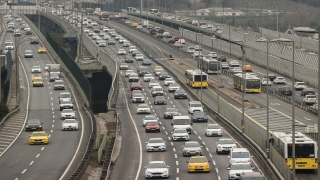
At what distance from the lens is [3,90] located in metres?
103

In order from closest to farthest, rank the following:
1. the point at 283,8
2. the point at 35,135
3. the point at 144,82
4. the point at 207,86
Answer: the point at 35,135, the point at 207,86, the point at 144,82, the point at 283,8

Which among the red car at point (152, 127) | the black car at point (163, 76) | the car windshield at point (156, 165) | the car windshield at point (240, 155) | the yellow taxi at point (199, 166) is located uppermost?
the car windshield at point (240, 155)

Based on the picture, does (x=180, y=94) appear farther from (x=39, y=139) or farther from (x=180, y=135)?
(x=39, y=139)

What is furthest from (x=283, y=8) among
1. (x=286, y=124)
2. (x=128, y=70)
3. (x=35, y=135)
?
(x=35, y=135)

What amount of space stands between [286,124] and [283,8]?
368ft

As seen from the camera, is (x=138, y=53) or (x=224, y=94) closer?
(x=224, y=94)

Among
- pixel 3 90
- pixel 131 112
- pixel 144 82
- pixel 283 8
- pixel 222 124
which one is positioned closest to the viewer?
pixel 222 124

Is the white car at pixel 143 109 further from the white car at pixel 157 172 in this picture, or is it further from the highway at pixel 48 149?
the white car at pixel 157 172

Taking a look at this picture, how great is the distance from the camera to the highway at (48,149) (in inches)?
2115

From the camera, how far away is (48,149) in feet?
213

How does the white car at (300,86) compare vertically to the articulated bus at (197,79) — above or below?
below

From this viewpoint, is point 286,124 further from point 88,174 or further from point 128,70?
point 128,70

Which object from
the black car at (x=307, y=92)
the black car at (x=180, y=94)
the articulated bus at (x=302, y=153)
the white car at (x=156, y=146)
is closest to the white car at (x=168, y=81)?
the black car at (x=180, y=94)

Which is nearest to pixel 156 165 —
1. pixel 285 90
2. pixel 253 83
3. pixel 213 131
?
pixel 213 131
